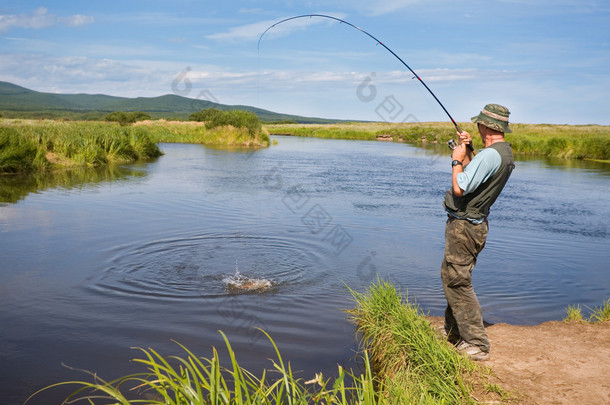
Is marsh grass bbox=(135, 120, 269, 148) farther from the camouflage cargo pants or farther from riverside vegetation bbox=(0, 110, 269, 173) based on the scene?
the camouflage cargo pants

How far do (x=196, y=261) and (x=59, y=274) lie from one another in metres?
1.69

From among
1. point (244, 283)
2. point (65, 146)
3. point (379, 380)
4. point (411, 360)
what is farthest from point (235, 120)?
point (411, 360)

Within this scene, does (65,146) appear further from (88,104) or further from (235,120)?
(88,104)

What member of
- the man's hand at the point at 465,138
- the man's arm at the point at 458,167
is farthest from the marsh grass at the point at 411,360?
the man's hand at the point at 465,138

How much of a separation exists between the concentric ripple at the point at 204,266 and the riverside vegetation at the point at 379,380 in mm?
1789

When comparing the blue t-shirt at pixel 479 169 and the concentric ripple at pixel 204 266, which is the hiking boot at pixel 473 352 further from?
the concentric ripple at pixel 204 266

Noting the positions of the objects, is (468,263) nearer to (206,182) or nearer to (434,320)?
(434,320)

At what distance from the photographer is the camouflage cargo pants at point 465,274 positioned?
13.3ft

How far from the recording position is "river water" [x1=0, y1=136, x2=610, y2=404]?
4.79 metres

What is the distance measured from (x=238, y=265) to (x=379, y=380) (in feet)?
11.4

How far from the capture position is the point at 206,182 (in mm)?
16172

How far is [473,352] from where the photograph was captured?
4.04 m

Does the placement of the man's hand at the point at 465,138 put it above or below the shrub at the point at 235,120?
below

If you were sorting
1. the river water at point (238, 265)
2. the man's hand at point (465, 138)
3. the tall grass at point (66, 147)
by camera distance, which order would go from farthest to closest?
the tall grass at point (66, 147) → the river water at point (238, 265) → the man's hand at point (465, 138)
